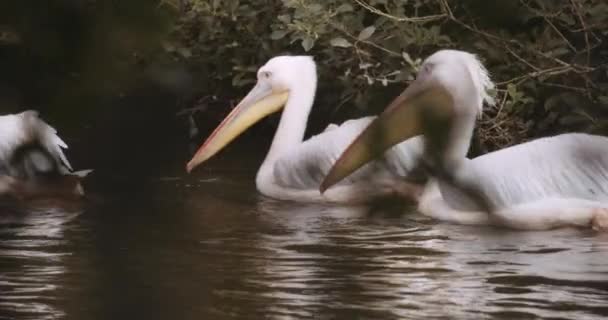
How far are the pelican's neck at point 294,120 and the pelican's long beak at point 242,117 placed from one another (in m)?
0.13

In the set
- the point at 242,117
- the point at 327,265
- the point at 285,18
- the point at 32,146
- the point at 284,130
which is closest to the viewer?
the point at 32,146

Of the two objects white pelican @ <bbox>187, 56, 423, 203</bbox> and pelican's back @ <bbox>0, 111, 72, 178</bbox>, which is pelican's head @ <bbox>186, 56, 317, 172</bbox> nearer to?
white pelican @ <bbox>187, 56, 423, 203</bbox>

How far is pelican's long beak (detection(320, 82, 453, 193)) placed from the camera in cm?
112

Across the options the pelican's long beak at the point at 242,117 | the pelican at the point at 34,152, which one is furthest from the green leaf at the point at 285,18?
the pelican at the point at 34,152

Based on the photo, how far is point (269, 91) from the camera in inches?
408

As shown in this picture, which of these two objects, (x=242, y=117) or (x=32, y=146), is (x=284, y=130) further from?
(x=32, y=146)

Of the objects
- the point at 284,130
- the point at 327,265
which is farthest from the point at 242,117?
the point at 327,265

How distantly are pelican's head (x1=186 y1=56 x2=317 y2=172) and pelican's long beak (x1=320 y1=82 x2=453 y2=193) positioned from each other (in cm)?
878

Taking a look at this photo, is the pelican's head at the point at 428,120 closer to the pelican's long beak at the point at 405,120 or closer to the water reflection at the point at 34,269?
the pelican's long beak at the point at 405,120

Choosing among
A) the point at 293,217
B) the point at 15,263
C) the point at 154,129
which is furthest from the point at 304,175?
the point at 154,129

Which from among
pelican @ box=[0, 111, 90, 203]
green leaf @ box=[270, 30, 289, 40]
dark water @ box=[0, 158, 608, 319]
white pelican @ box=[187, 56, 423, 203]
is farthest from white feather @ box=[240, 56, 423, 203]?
pelican @ box=[0, 111, 90, 203]

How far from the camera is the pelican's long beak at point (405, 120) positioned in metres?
1.12

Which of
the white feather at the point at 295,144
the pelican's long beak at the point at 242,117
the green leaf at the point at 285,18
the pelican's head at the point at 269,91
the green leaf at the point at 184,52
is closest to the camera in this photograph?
the green leaf at the point at 184,52

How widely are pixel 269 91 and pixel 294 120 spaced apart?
0.36m
